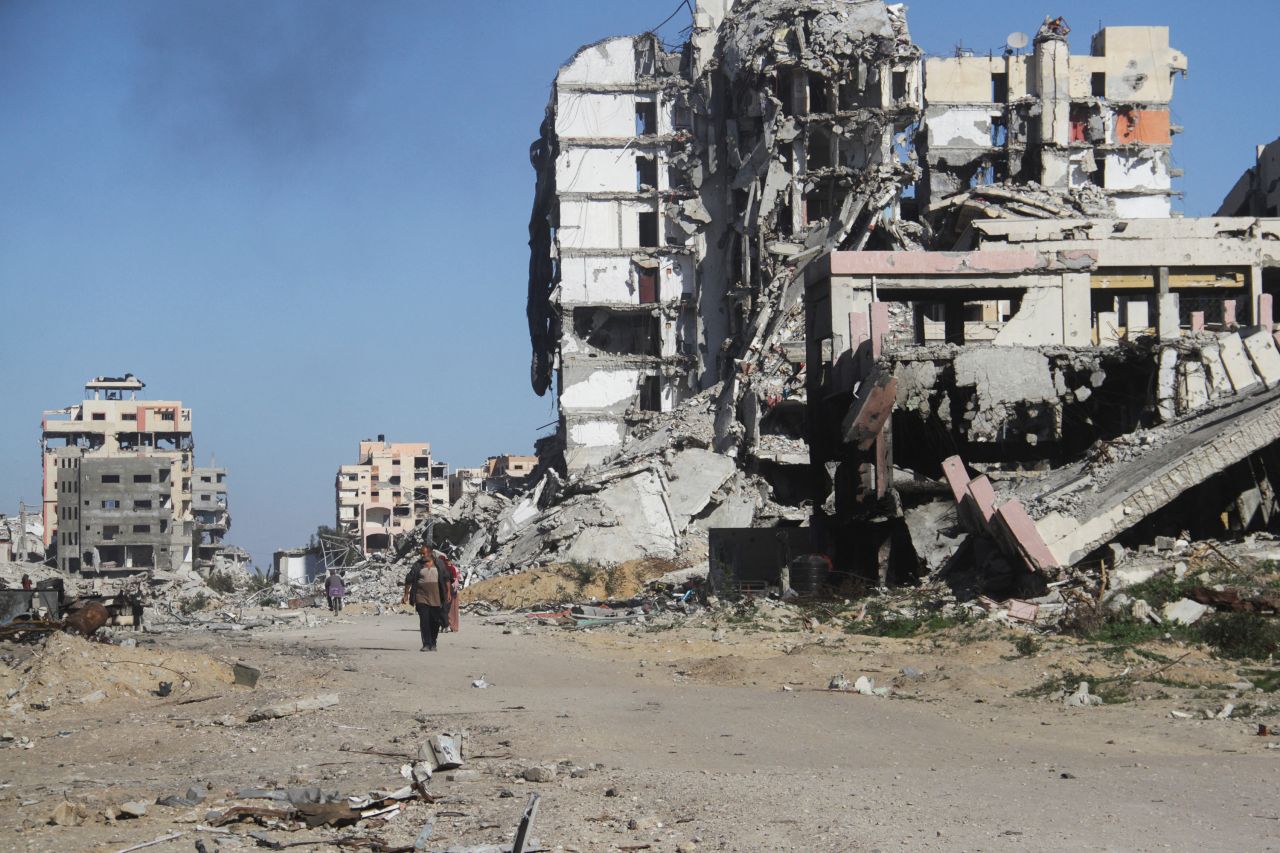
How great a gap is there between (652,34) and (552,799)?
5416 centimetres

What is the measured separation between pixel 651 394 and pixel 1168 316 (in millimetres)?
30315

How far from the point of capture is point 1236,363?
22.0 meters

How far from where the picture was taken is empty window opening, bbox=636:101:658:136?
58.5m

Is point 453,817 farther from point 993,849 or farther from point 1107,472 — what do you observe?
point 1107,472

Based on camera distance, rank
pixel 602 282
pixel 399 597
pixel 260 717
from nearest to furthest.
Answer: pixel 260 717, pixel 399 597, pixel 602 282

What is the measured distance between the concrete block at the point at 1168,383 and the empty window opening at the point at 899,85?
34336 mm

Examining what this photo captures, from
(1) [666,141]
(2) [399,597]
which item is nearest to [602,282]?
(1) [666,141]

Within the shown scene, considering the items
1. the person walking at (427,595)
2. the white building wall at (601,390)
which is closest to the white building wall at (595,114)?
the white building wall at (601,390)

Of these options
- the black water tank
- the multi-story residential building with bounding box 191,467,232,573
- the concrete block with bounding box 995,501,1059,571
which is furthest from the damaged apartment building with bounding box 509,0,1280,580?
the multi-story residential building with bounding box 191,467,232,573

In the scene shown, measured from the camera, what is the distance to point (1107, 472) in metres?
18.6

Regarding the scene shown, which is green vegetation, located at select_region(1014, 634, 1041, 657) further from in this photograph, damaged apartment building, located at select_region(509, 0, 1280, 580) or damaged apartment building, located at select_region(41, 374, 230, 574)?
damaged apartment building, located at select_region(41, 374, 230, 574)

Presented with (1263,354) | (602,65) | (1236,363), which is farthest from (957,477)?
(602,65)

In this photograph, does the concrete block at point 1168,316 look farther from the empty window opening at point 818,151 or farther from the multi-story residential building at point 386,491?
the multi-story residential building at point 386,491

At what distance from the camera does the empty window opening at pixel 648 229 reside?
2313 inches
